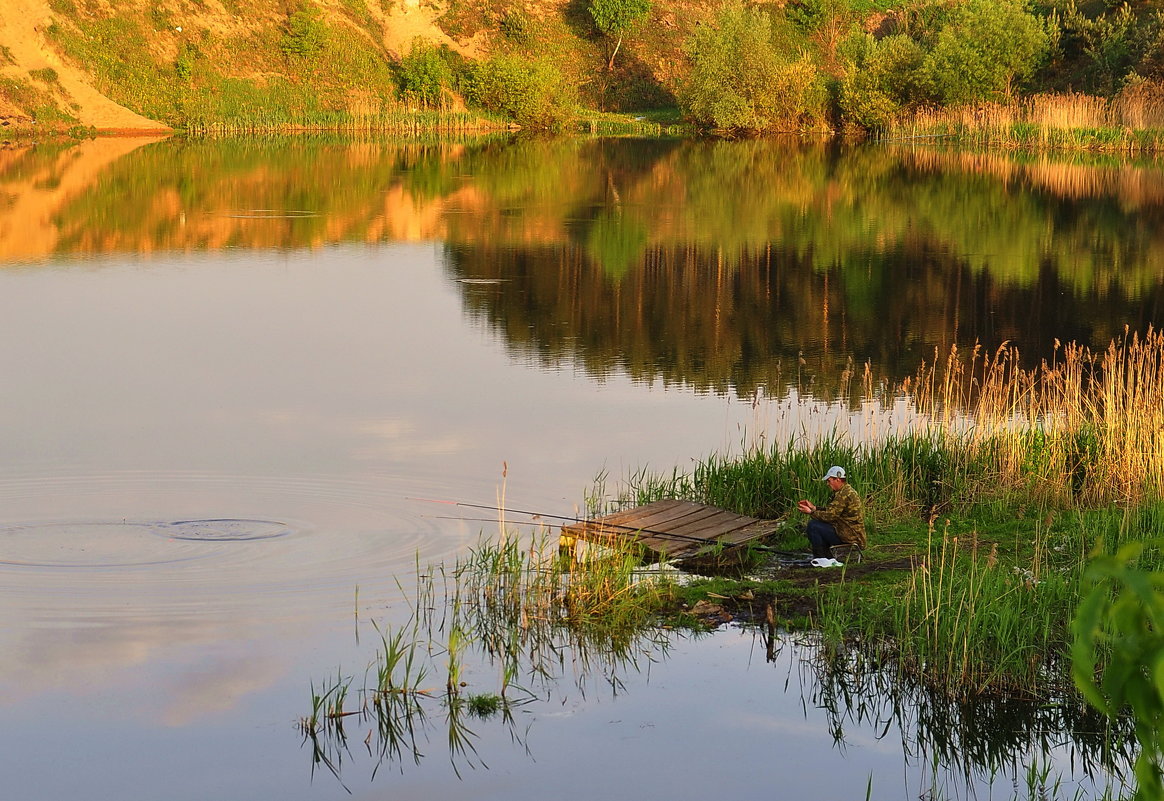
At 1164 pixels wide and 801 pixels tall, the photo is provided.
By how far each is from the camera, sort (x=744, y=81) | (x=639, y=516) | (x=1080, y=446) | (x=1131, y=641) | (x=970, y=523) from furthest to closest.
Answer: (x=744, y=81)
(x=1080, y=446)
(x=970, y=523)
(x=639, y=516)
(x=1131, y=641)

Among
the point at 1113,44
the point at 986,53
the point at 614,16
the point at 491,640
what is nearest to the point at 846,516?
the point at 491,640

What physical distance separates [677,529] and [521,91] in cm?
5591

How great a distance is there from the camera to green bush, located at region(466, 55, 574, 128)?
64750mm

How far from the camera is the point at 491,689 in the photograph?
854cm

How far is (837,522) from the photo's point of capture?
1039cm

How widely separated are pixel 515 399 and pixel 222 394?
10.8 feet

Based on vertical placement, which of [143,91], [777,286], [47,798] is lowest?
[47,798]

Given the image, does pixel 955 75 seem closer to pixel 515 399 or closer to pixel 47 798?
pixel 515 399

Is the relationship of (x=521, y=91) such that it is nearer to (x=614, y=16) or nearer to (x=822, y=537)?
(x=614, y=16)

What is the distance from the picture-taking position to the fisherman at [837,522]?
10352mm

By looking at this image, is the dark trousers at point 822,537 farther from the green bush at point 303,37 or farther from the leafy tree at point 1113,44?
the green bush at point 303,37

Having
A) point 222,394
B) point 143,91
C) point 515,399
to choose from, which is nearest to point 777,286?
point 515,399

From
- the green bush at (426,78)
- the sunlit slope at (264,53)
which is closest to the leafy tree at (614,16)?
the sunlit slope at (264,53)

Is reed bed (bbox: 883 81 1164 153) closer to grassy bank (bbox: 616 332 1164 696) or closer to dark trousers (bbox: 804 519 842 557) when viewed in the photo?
grassy bank (bbox: 616 332 1164 696)
